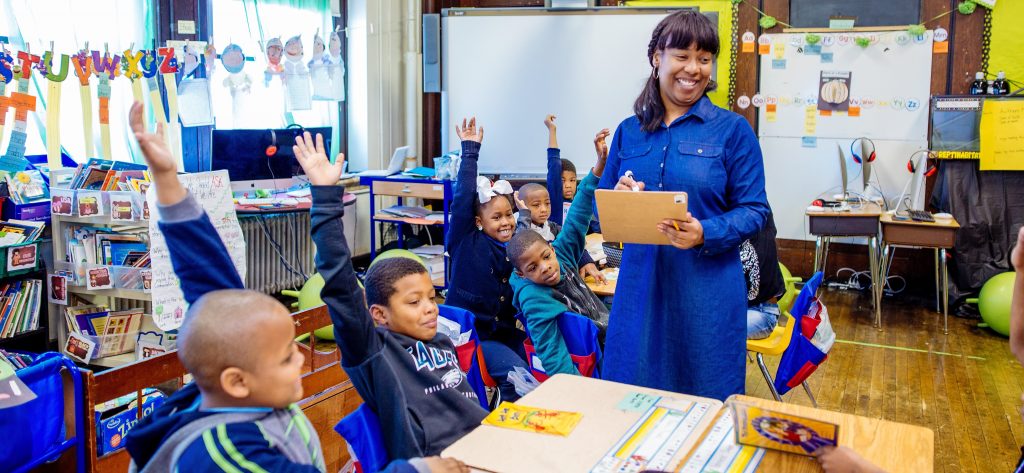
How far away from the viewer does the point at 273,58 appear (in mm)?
5789

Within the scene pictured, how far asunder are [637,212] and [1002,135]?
4.96 meters

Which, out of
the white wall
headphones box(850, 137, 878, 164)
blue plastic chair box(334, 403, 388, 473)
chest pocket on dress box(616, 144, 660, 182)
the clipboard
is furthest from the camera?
the white wall

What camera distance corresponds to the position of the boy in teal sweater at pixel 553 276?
2.50m

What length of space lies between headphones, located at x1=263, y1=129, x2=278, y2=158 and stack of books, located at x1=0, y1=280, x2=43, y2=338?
57.6 inches

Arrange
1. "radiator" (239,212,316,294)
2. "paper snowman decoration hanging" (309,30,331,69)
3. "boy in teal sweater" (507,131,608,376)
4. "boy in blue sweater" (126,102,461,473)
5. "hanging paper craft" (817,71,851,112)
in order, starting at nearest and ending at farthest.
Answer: "boy in blue sweater" (126,102,461,473) → "boy in teal sweater" (507,131,608,376) → "radiator" (239,212,316,294) → "paper snowman decoration hanging" (309,30,331,69) → "hanging paper craft" (817,71,851,112)

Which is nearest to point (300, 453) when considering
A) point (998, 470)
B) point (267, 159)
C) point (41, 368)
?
point (41, 368)

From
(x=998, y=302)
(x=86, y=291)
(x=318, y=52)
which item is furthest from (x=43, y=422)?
(x=998, y=302)

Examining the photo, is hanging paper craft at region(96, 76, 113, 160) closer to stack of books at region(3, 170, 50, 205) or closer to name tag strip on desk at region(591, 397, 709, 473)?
stack of books at region(3, 170, 50, 205)

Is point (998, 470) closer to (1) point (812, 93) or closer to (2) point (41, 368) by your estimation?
(2) point (41, 368)

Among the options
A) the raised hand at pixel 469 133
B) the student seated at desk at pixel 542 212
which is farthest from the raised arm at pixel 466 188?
the student seated at desk at pixel 542 212

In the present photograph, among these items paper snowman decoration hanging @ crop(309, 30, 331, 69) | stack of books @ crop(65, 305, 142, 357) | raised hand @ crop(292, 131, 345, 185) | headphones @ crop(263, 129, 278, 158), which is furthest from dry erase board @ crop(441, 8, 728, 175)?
raised hand @ crop(292, 131, 345, 185)

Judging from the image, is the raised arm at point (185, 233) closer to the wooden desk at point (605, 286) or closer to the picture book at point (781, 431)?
the picture book at point (781, 431)

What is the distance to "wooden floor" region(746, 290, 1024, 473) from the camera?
352 centimetres

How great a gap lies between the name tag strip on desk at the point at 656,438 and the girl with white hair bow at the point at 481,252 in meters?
1.29
